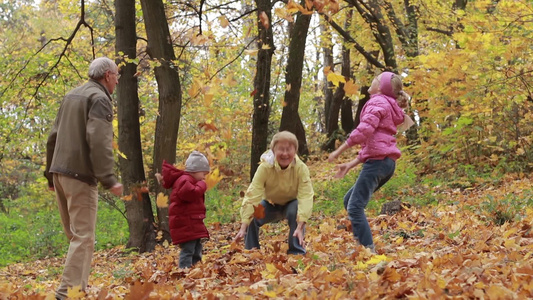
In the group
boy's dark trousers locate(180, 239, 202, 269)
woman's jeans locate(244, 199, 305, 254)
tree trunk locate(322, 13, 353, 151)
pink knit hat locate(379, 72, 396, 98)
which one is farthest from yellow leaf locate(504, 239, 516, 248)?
tree trunk locate(322, 13, 353, 151)

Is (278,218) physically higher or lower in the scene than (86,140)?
lower

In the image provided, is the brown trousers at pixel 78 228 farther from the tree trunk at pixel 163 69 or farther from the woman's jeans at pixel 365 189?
the tree trunk at pixel 163 69

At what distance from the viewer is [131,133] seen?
960 centimetres

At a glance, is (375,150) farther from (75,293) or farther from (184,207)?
(75,293)

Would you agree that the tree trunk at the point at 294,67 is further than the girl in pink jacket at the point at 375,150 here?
Yes

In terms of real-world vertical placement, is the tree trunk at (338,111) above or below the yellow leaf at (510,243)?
above

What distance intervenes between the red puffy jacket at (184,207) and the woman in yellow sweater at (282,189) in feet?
1.62

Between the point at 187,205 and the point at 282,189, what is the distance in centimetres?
104

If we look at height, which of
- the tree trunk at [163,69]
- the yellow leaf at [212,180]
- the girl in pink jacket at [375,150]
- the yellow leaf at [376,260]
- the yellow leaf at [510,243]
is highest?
the tree trunk at [163,69]

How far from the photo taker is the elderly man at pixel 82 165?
14.7 feet

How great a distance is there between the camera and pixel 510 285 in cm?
340

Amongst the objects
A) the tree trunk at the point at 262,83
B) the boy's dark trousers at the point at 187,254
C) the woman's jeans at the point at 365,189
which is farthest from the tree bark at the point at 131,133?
the woman's jeans at the point at 365,189

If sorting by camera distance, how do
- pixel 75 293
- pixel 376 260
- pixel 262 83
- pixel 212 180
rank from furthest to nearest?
1. pixel 262 83
2. pixel 212 180
3. pixel 376 260
4. pixel 75 293

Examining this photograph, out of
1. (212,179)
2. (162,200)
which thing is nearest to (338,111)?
(212,179)
